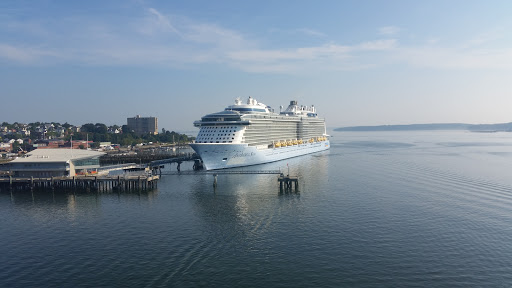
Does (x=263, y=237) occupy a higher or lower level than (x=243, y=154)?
lower

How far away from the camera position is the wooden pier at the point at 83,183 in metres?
51.3

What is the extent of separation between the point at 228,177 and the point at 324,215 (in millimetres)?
27032

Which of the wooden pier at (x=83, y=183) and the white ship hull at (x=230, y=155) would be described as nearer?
the wooden pier at (x=83, y=183)

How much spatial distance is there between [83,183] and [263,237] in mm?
34649

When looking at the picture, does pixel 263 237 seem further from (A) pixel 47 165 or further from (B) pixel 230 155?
(A) pixel 47 165

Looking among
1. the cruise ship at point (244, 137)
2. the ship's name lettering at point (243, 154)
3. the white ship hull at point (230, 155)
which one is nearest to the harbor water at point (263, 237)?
the white ship hull at point (230, 155)

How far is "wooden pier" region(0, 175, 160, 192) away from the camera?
5131cm

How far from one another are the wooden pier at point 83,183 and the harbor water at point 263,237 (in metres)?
2.54

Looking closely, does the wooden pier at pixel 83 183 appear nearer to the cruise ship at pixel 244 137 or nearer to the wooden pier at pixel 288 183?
the cruise ship at pixel 244 137

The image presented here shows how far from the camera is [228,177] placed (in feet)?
195

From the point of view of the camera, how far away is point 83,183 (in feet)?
171

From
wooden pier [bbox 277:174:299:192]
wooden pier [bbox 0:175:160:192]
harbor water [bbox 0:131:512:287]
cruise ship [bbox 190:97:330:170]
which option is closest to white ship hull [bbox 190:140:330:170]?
cruise ship [bbox 190:97:330:170]

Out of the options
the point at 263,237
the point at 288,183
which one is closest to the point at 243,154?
the point at 288,183

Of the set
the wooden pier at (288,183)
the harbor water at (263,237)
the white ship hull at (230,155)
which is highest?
the white ship hull at (230,155)
